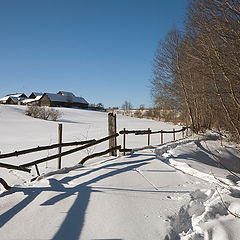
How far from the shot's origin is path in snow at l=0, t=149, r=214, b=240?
235 centimetres

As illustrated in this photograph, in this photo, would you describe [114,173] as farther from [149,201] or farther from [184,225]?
[184,225]

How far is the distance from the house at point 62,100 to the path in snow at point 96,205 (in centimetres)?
6043

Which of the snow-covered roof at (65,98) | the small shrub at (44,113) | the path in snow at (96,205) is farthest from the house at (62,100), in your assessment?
the path in snow at (96,205)

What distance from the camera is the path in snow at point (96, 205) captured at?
235 cm

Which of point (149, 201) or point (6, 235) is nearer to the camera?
point (6, 235)

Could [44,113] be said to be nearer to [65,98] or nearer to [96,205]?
[96,205]

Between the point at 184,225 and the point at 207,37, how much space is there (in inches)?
246

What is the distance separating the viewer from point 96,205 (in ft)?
9.72

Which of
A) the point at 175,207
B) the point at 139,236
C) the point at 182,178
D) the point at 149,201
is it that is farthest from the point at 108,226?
the point at 182,178

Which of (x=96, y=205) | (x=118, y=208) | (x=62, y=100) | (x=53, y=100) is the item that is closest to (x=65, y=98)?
(x=62, y=100)

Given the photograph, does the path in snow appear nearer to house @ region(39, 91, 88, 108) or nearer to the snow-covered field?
the snow-covered field

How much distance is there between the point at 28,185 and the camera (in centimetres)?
379

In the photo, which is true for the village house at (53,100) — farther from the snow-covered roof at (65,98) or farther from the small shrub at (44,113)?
the small shrub at (44,113)

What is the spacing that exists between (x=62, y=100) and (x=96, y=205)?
65.2 m
